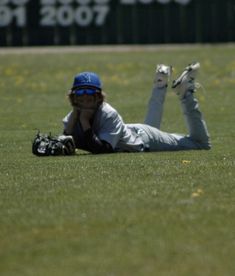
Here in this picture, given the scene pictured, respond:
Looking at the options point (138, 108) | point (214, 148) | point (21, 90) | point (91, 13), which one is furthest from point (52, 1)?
point (214, 148)

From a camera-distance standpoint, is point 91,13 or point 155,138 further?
point 91,13

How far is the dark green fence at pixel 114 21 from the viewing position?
34906 mm

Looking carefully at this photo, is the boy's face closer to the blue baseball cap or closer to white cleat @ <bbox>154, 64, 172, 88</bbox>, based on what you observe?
the blue baseball cap

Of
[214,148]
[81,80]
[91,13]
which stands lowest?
[91,13]

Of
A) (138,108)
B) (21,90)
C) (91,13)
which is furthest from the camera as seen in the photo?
(91,13)

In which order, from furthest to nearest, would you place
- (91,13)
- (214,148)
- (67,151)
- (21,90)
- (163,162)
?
(91,13)
(21,90)
(214,148)
(67,151)
(163,162)

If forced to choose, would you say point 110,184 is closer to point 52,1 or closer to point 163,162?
point 163,162

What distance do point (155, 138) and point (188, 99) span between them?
52cm

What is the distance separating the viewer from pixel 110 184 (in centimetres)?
866

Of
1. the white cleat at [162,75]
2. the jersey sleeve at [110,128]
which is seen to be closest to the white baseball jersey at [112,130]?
the jersey sleeve at [110,128]

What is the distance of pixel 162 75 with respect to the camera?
11.8 metres

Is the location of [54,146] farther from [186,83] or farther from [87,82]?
[186,83]

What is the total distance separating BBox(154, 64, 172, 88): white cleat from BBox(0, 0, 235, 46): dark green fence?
75.5 feet

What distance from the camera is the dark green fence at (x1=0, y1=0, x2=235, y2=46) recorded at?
1374 inches
